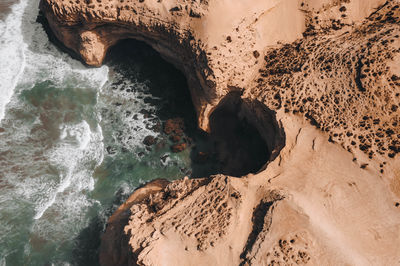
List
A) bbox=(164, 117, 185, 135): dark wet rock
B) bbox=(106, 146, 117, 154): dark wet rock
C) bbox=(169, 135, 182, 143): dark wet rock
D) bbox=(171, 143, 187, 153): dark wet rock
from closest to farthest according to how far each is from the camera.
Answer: bbox=(106, 146, 117, 154): dark wet rock, bbox=(171, 143, 187, 153): dark wet rock, bbox=(169, 135, 182, 143): dark wet rock, bbox=(164, 117, 185, 135): dark wet rock

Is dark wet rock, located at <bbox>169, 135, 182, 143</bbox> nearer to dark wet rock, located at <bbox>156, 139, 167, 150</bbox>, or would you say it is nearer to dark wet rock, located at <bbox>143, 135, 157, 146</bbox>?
dark wet rock, located at <bbox>156, 139, 167, 150</bbox>

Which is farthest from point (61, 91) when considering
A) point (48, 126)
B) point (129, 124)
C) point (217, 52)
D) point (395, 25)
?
point (395, 25)

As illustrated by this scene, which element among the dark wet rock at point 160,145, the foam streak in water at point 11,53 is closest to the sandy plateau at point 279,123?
the dark wet rock at point 160,145

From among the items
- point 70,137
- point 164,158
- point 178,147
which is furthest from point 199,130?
point 70,137

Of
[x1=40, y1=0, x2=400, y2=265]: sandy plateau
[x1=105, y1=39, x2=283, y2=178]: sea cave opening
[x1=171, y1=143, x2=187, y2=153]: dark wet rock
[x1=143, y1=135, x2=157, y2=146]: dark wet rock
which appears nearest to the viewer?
[x1=40, y1=0, x2=400, y2=265]: sandy plateau

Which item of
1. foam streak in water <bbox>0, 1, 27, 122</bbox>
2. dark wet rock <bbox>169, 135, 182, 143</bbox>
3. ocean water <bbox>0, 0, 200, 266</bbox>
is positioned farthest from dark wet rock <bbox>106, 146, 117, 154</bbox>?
foam streak in water <bbox>0, 1, 27, 122</bbox>

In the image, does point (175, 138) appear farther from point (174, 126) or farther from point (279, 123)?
point (279, 123)

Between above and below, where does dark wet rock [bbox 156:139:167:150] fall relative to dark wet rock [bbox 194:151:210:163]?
below

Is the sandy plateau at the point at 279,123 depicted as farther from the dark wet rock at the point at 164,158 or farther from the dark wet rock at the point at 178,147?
the dark wet rock at the point at 178,147
